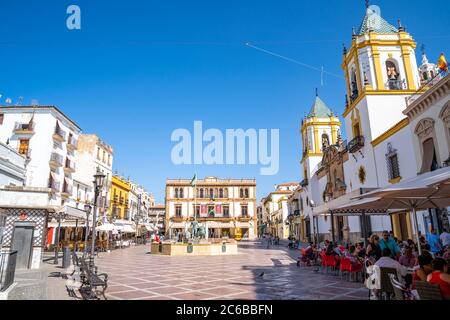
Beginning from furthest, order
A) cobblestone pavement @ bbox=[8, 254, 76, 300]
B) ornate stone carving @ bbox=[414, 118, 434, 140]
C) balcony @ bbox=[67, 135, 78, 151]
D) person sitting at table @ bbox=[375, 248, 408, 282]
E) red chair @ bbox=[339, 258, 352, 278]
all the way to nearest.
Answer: balcony @ bbox=[67, 135, 78, 151] → ornate stone carving @ bbox=[414, 118, 434, 140] → red chair @ bbox=[339, 258, 352, 278] → cobblestone pavement @ bbox=[8, 254, 76, 300] → person sitting at table @ bbox=[375, 248, 408, 282]

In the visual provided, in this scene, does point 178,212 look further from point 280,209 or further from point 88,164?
point 88,164

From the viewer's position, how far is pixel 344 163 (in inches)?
1025

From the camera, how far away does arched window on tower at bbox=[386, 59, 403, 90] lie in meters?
20.3

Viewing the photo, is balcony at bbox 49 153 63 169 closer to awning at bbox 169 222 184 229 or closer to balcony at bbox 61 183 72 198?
balcony at bbox 61 183 72 198

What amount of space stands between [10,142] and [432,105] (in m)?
32.4

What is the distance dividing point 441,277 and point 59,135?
31.7 m

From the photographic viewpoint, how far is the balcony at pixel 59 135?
28825mm

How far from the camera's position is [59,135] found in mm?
29203

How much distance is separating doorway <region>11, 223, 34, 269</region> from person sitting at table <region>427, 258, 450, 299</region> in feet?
44.4

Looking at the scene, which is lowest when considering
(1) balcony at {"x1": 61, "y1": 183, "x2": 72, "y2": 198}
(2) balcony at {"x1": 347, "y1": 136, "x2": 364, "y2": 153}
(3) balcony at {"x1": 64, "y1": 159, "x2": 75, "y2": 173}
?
(1) balcony at {"x1": 61, "y1": 183, "x2": 72, "y2": 198}

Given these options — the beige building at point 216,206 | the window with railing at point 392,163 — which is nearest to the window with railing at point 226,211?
the beige building at point 216,206

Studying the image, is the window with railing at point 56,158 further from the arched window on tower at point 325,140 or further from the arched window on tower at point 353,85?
the arched window on tower at point 325,140

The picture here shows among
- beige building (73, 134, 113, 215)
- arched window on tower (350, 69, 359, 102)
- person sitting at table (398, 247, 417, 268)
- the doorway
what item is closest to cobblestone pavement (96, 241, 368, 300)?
person sitting at table (398, 247, 417, 268)

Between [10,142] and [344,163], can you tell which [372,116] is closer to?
[344,163]
